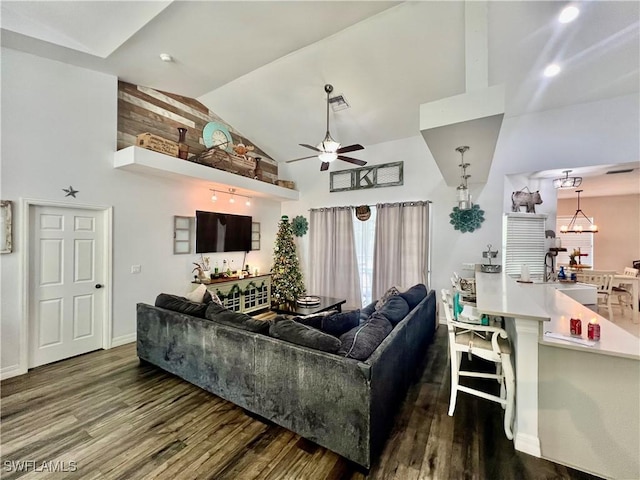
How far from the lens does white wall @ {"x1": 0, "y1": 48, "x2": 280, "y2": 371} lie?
3.00m

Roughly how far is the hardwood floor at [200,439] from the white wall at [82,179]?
129 centimetres

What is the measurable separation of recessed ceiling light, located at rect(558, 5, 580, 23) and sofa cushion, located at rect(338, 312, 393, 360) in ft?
11.3

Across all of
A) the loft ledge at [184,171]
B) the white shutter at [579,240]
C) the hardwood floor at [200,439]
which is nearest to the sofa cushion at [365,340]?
the hardwood floor at [200,439]

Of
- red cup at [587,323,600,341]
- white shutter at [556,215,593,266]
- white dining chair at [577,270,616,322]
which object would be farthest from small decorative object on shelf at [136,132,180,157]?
white shutter at [556,215,593,266]

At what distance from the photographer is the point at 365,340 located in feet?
6.51

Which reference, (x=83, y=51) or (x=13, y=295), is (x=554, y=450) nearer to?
(x=13, y=295)

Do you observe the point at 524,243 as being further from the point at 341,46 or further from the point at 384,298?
the point at 341,46

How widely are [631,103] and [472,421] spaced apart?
470 cm

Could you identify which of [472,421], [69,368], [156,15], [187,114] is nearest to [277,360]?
[472,421]

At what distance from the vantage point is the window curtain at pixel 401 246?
5.09 metres

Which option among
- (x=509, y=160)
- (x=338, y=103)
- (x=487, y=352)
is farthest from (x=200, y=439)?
(x=509, y=160)

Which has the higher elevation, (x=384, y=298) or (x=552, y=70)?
(x=552, y=70)

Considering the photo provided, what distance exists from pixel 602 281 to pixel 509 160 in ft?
9.49

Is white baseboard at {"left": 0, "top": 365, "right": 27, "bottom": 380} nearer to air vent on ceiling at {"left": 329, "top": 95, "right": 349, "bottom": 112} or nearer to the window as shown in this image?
the window
